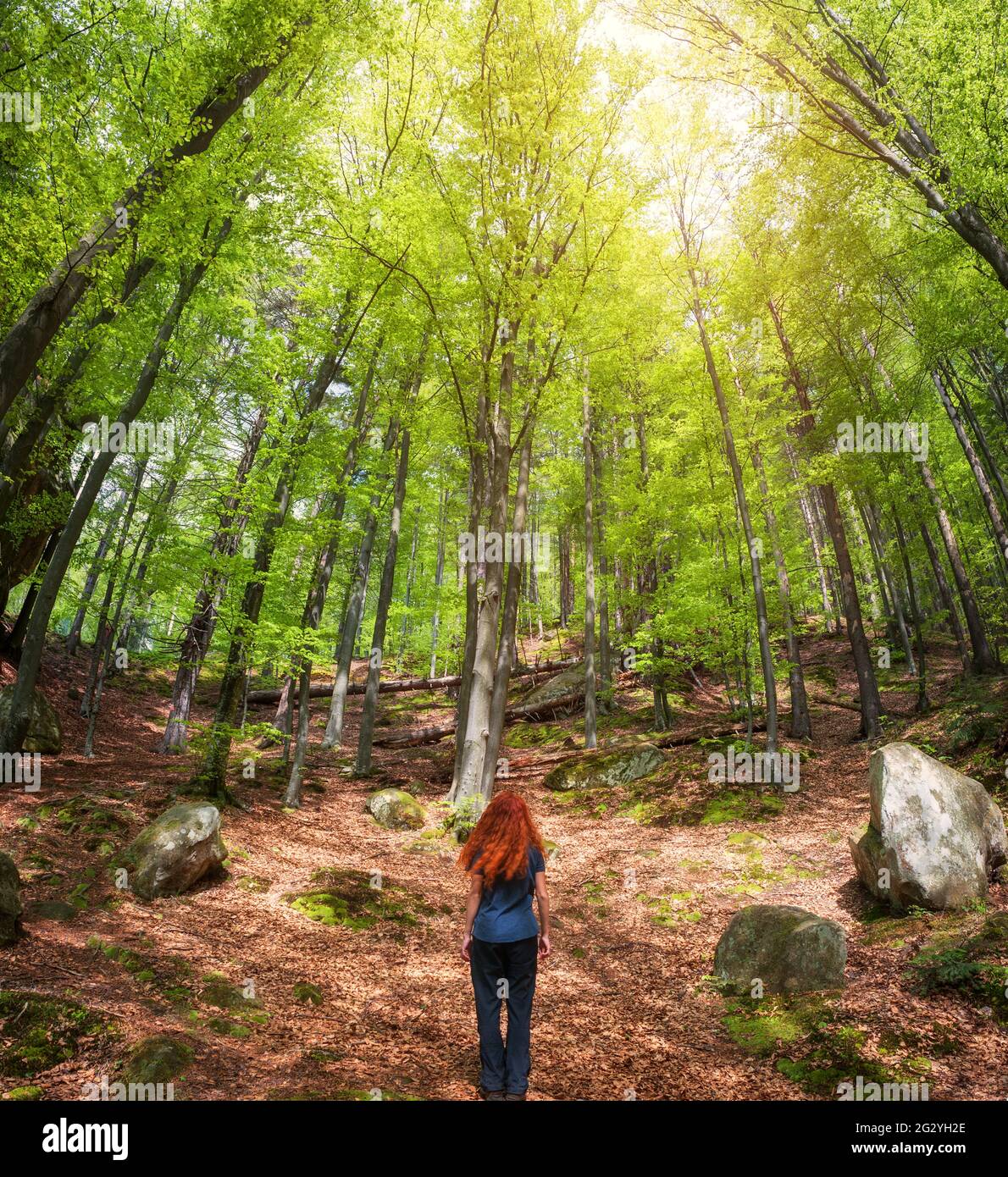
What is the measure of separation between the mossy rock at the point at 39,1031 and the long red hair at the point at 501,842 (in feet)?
7.85

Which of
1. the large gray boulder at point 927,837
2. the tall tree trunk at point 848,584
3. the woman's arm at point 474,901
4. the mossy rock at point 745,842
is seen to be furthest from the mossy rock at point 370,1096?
the tall tree trunk at point 848,584

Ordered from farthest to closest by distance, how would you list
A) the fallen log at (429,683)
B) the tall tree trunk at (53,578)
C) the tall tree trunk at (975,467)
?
the fallen log at (429,683) < the tall tree trunk at (975,467) < the tall tree trunk at (53,578)

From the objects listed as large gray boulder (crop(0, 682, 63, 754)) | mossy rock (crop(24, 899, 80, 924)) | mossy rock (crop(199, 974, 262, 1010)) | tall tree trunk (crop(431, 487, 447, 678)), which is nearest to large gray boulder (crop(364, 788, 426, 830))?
mossy rock (crop(24, 899, 80, 924))

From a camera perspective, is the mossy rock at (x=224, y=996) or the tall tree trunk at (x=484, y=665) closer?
the mossy rock at (x=224, y=996)

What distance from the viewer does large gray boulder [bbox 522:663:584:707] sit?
2012 centimetres

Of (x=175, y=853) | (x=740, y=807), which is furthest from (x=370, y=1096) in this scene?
(x=740, y=807)

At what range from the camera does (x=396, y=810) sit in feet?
35.2

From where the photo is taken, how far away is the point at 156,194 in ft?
21.6

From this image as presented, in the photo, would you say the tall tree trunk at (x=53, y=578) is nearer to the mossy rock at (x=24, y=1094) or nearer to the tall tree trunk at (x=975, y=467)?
the mossy rock at (x=24, y=1094)

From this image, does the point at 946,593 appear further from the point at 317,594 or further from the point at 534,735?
the point at 317,594

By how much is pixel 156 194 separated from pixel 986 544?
24.1 metres

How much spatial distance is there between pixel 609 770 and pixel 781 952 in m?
8.05

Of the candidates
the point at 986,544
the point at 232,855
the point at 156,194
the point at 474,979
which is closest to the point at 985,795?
the point at 474,979

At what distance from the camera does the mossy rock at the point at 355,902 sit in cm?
662
